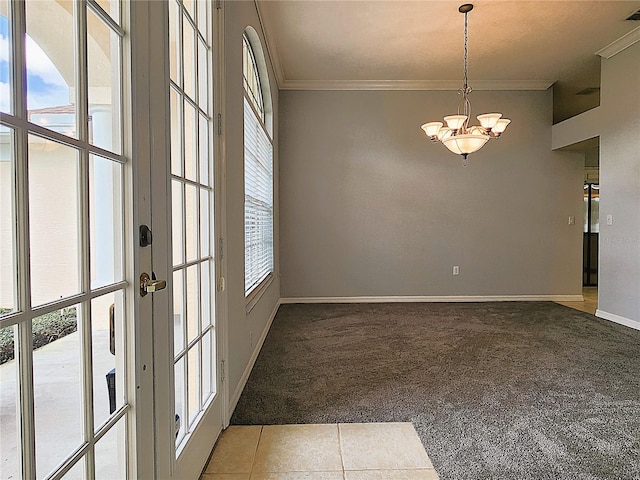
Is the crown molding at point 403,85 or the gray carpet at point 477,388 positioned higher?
the crown molding at point 403,85

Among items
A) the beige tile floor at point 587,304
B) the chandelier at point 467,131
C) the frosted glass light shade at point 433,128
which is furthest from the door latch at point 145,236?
the beige tile floor at point 587,304

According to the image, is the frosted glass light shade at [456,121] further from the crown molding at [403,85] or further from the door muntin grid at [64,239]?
the door muntin grid at [64,239]

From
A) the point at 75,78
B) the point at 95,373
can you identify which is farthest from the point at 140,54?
the point at 95,373

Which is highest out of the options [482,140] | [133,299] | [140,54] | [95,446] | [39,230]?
[482,140]

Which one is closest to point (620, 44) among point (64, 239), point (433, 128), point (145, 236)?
point (433, 128)

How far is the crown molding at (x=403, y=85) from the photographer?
5.39m

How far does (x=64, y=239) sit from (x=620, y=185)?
16.8 ft

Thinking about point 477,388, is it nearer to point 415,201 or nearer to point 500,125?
point 500,125

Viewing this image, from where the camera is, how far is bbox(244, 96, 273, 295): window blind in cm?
313

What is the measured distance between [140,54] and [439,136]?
3.26 m

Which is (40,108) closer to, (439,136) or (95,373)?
(95,373)

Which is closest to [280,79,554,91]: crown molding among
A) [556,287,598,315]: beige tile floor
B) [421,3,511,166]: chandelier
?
[421,3,511,166]: chandelier

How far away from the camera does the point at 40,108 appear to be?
0.75 metres

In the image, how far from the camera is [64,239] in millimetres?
829
